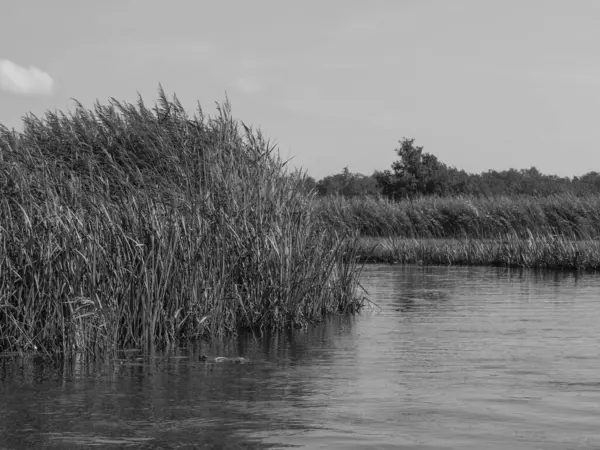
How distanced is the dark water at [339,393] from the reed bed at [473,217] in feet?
64.9

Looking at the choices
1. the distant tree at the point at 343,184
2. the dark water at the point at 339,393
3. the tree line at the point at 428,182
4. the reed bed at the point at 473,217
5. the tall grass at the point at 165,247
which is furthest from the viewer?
the distant tree at the point at 343,184

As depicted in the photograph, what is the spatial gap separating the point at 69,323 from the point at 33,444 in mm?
3420

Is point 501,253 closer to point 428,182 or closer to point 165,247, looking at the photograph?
point 165,247

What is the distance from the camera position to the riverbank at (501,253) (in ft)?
91.5

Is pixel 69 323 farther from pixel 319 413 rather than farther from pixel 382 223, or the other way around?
pixel 382 223

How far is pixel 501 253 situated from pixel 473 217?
26.3 feet

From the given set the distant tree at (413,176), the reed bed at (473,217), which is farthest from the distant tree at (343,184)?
the reed bed at (473,217)

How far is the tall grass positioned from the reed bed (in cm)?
1753

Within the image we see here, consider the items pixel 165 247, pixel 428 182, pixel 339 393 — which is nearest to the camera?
pixel 339 393

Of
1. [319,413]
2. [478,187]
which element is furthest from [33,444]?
[478,187]

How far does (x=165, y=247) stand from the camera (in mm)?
12281

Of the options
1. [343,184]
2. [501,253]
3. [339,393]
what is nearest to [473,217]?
[501,253]

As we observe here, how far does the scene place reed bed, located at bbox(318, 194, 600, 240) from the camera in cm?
3478

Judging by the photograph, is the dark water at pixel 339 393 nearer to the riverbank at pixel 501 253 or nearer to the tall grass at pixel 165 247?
the tall grass at pixel 165 247
